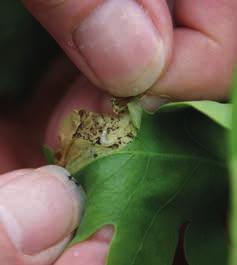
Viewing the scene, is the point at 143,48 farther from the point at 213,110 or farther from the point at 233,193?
the point at 233,193

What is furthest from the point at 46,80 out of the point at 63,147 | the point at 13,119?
the point at 63,147

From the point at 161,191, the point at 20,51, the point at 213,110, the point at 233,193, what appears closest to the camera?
the point at 233,193

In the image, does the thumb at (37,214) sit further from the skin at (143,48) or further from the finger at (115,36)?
the finger at (115,36)

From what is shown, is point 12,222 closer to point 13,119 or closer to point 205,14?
point 205,14

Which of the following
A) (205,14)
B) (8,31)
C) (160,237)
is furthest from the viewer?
(8,31)

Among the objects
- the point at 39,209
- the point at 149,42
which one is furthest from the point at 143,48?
the point at 39,209

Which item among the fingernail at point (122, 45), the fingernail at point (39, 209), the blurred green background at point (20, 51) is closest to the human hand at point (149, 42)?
the fingernail at point (122, 45)
